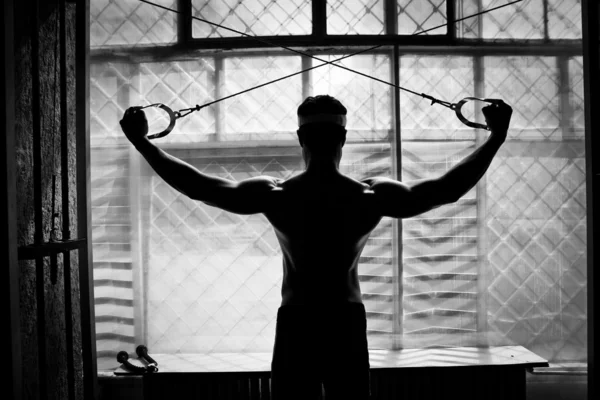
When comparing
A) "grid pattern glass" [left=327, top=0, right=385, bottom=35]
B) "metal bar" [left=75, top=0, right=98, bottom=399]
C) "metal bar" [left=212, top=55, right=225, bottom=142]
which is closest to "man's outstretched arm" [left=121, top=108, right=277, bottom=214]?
"metal bar" [left=75, top=0, right=98, bottom=399]

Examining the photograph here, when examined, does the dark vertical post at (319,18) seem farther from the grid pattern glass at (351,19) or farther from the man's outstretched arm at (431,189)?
the man's outstretched arm at (431,189)

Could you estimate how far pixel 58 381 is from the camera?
5.88 ft

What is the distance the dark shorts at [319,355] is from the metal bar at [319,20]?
5.28 feet

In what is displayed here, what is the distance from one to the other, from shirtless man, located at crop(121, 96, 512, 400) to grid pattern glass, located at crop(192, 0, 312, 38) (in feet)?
3.91

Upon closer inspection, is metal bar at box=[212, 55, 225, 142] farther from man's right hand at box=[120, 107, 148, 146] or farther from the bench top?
the bench top

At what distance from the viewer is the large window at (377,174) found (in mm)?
2521

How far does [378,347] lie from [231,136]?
1.40 m

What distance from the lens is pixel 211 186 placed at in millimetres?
1500

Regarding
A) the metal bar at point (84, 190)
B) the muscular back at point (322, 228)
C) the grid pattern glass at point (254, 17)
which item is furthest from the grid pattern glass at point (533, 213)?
the metal bar at point (84, 190)

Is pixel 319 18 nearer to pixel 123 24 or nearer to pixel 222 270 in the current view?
pixel 123 24

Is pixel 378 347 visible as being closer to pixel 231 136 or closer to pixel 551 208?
pixel 551 208

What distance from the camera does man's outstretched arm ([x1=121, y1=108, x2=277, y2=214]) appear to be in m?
1.50

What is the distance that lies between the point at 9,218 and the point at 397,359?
72.0 inches

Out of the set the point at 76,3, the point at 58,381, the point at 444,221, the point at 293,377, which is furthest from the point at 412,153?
the point at 58,381
